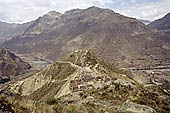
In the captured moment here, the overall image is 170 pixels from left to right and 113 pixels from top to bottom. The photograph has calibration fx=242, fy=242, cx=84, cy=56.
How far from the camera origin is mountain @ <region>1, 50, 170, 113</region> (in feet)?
87.5

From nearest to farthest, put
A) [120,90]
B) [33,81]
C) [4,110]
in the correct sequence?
[4,110]
[120,90]
[33,81]

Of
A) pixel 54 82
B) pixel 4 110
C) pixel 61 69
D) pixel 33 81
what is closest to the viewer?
pixel 4 110

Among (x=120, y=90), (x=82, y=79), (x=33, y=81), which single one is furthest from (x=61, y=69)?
(x=120, y=90)

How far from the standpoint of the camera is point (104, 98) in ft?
146

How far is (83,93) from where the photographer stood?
170 ft

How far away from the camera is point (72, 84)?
68.6 metres

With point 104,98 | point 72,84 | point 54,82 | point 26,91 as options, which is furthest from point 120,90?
point 26,91

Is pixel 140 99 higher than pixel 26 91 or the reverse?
higher

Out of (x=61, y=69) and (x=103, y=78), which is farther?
(x=61, y=69)

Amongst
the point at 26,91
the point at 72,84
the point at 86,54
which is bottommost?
the point at 26,91

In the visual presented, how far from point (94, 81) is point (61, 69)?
3050 centimetres

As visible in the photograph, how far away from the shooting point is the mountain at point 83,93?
87.5ft

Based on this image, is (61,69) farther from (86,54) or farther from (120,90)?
(120,90)

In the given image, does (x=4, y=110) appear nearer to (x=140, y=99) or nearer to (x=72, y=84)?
(x=140, y=99)
